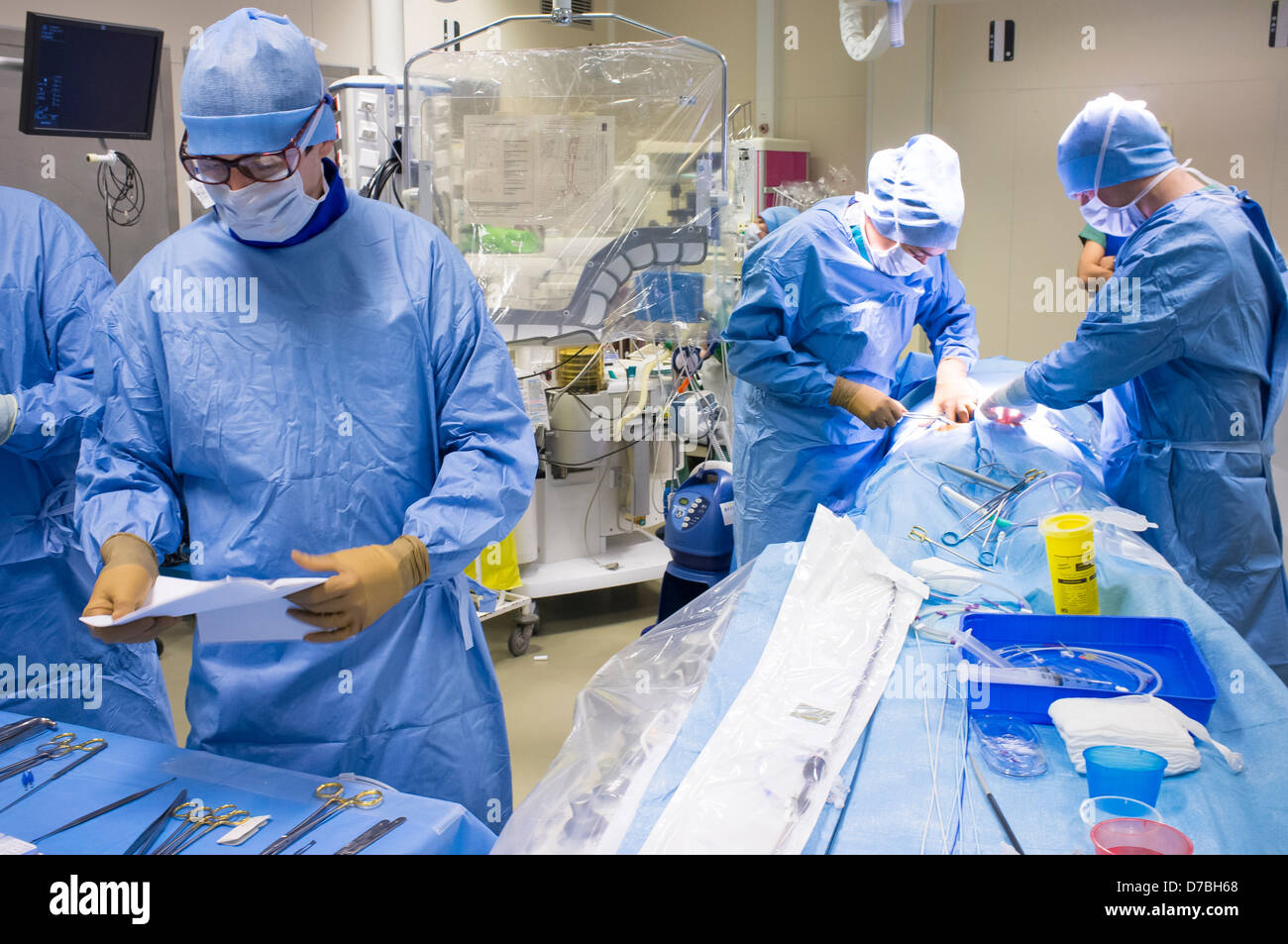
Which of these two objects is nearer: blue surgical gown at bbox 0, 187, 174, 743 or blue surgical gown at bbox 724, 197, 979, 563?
blue surgical gown at bbox 0, 187, 174, 743

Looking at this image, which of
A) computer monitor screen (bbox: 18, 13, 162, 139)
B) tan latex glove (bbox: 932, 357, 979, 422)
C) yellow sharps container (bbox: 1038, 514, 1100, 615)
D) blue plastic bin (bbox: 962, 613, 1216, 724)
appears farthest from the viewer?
computer monitor screen (bbox: 18, 13, 162, 139)

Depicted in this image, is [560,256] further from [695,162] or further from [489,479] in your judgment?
[489,479]

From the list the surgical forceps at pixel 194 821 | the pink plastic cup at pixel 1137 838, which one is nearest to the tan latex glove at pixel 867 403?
the pink plastic cup at pixel 1137 838

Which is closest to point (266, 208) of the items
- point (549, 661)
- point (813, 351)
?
point (813, 351)

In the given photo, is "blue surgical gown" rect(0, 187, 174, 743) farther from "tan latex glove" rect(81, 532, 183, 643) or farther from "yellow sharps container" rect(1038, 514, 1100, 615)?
"yellow sharps container" rect(1038, 514, 1100, 615)

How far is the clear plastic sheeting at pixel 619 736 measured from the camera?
47.6 inches

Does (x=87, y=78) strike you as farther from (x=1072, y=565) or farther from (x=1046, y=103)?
(x=1046, y=103)

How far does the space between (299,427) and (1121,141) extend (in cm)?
179

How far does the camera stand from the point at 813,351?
2795 millimetres

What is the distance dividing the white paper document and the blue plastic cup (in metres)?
0.95

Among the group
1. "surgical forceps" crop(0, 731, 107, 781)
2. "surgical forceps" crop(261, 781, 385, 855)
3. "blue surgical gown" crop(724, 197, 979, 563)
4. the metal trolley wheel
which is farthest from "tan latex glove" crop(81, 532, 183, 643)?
the metal trolley wheel

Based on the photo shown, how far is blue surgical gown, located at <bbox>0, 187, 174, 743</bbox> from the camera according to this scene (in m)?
1.92

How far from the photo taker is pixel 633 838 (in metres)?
1.18

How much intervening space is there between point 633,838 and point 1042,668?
26.1 inches
